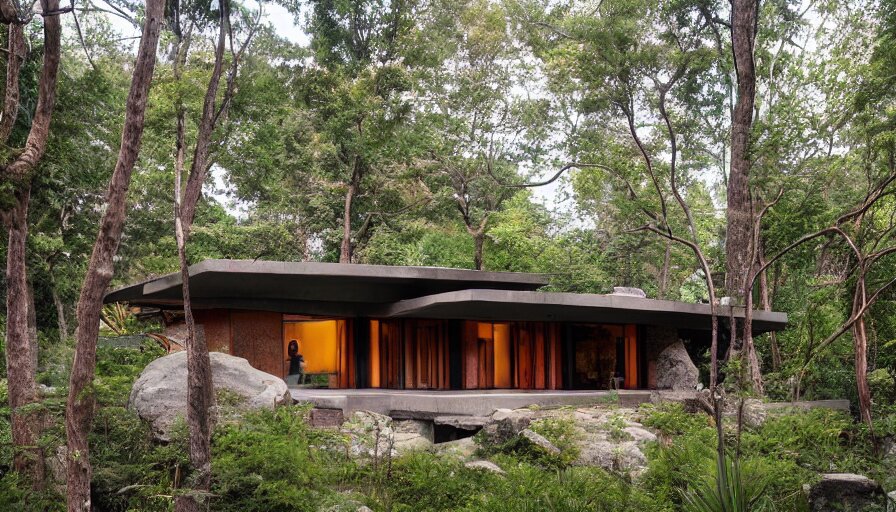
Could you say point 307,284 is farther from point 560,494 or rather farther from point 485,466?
point 560,494

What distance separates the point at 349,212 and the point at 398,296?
28.2 feet

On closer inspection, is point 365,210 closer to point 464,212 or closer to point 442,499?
point 464,212

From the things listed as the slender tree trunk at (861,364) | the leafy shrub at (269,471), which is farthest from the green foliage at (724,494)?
the slender tree trunk at (861,364)

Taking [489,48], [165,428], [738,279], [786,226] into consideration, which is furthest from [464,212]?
[165,428]

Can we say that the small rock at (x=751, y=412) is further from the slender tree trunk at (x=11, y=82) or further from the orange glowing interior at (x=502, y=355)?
the slender tree trunk at (x=11, y=82)

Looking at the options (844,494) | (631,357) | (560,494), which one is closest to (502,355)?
(631,357)

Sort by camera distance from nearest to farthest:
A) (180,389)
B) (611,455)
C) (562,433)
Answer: (180,389)
(611,455)
(562,433)

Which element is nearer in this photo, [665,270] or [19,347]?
[19,347]

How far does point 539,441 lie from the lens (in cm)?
1282

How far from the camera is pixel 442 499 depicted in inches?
403

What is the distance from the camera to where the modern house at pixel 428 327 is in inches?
673

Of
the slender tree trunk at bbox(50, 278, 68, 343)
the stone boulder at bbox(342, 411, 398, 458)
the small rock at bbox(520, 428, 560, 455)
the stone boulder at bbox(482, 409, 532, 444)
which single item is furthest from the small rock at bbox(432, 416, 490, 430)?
the slender tree trunk at bbox(50, 278, 68, 343)

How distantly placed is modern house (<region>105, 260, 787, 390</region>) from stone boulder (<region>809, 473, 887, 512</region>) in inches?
268

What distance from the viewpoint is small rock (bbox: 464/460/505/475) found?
11.3 m
